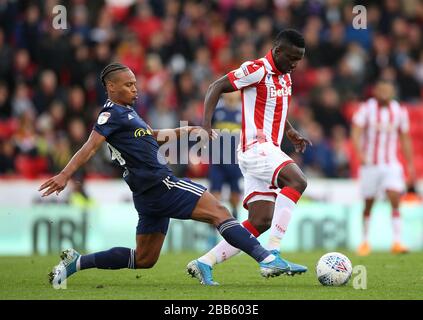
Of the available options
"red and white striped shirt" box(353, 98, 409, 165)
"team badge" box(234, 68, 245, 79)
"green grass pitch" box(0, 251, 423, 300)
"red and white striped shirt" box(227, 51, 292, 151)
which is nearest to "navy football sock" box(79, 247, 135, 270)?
"green grass pitch" box(0, 251, 423, 300)

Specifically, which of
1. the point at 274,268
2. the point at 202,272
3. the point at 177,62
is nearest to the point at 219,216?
the point at 274,268

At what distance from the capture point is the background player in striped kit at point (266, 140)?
8.85 metres

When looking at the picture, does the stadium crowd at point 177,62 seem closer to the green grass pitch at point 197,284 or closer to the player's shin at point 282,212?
the green grass pitch at point 197,284

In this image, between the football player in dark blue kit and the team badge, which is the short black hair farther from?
the football player in dark blue kit

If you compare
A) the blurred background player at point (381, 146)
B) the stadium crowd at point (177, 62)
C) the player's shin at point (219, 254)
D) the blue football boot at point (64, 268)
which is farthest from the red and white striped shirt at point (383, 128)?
the blue football boot at point (64, 268)

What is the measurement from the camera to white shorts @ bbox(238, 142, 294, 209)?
29.5 feet

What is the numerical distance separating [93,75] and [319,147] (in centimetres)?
440

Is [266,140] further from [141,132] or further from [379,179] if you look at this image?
[379,179]

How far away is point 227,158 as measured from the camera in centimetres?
1423

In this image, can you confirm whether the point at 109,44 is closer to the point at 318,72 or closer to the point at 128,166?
the point at 318,72

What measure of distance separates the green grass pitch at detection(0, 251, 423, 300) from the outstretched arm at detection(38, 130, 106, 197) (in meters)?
0.87

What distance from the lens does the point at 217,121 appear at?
1451 cm

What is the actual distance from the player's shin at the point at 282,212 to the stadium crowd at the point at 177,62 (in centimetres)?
785
